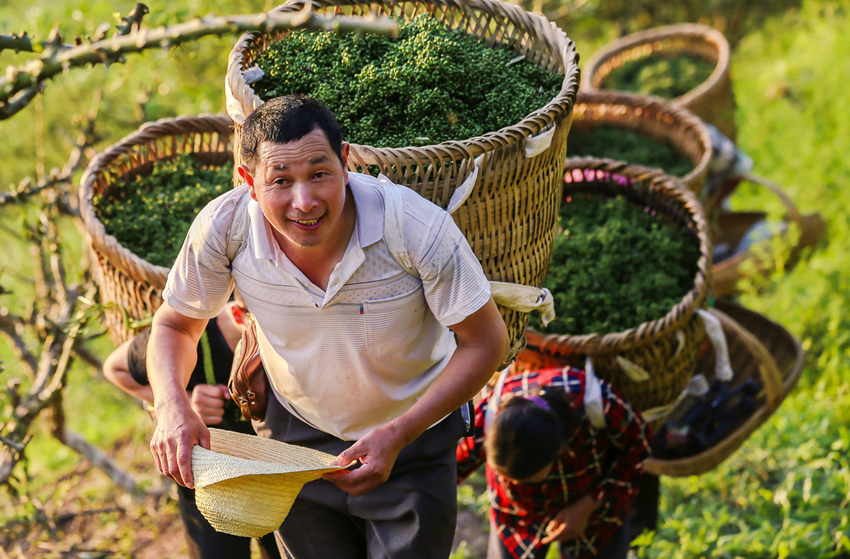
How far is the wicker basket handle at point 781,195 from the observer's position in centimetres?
438

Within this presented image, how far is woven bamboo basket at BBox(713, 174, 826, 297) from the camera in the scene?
4305 millimetres

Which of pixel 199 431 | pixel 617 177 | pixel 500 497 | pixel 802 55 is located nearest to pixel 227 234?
pixel 199 431

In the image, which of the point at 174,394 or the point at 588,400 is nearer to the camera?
the point at 174,394

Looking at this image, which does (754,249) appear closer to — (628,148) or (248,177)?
(628,148)

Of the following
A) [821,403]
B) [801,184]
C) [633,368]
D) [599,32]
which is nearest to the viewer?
[633,368]

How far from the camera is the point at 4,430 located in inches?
106

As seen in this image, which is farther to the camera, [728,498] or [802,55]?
[802,55]

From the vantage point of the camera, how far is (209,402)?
7.03ft

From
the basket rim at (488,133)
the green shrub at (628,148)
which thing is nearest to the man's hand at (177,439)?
the basket rim at (488,133)

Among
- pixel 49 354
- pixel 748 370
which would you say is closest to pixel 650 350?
pixel 748 370

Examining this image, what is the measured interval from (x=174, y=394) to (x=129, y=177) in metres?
1.42

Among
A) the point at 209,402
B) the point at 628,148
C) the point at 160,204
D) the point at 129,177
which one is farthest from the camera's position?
the point at 628,148

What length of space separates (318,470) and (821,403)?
294 centimetres

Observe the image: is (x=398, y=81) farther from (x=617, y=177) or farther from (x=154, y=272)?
(x=617, y=177)
